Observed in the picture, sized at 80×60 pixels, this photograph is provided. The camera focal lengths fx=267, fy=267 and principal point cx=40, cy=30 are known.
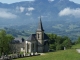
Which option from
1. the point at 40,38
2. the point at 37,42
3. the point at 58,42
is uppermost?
the point at 40,38

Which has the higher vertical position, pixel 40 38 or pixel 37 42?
pixel 40 38

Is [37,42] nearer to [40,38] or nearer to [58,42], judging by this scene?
[40,38]

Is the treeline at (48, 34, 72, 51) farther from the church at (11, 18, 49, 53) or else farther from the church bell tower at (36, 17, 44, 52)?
the church bell tower at (36, 17, 44, 52)

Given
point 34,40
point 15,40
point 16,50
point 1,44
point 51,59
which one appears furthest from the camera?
point 15,40

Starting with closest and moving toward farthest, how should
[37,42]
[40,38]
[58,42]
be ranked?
[40,38] < [37,42] < [58,42]

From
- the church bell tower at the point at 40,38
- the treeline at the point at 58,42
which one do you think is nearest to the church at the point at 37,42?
the church bell tower at the point at 40,38

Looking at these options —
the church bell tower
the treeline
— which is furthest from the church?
the treeline

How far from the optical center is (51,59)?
54.1 m

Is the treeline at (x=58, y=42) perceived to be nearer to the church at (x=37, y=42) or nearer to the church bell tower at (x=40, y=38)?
the church at (x=37, y=42)

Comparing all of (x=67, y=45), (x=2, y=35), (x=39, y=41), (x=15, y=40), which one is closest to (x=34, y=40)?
(x=39, y=41)

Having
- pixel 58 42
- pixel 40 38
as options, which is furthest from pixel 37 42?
pixel 58 42

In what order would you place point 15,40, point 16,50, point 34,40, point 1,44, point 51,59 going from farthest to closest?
point 15,40
point 16,50
point 34,40
point 1,44
point 51,59

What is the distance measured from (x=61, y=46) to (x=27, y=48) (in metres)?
18.3

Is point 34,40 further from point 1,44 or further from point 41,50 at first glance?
point 1,44
